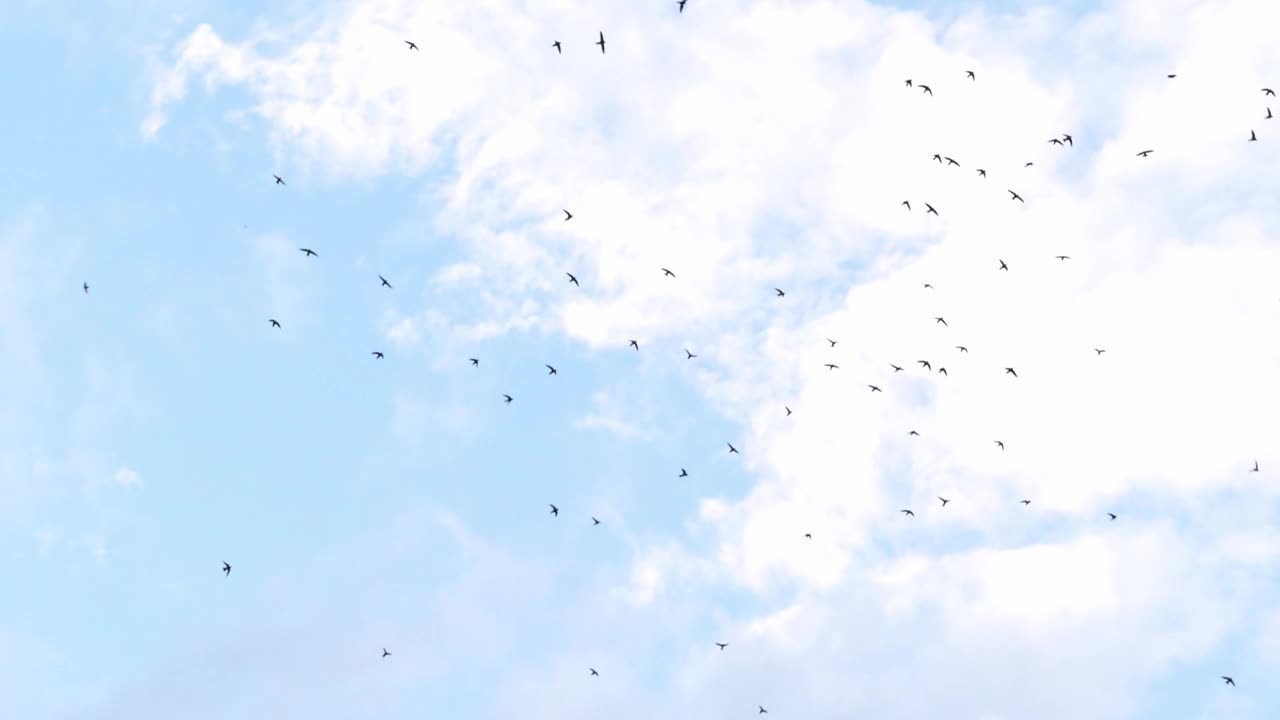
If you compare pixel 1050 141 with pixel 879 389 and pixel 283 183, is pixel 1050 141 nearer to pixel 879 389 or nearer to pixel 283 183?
pixel 879 389

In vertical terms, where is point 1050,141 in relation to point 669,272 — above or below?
above

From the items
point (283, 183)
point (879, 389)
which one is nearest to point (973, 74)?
point (879, 389)

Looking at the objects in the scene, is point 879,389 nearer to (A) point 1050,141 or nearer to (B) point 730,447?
(B) point 730,447

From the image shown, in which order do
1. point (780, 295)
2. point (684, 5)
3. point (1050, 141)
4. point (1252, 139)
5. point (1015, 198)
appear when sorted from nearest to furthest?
1. point (684, 5)
2. point (1252, 139)
3. point (1050, 141)
4. point (1015, 198)
5. point (780, 295)

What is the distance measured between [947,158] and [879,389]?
2846 centimetres

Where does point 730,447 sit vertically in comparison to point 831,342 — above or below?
below

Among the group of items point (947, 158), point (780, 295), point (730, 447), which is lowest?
point (730, 447)

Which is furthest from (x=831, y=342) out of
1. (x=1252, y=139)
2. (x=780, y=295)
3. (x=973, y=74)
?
(x=1252, y=139)

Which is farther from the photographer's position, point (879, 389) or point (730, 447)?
point (879, 389)

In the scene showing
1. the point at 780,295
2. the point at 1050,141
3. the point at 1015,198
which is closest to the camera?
the point at 1050,141

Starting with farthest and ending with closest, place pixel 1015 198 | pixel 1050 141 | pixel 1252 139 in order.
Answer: pixel 1015 198, pixel 1050 141, pixel 1252 139

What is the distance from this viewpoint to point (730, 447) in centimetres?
14412

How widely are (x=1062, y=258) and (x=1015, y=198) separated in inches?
461

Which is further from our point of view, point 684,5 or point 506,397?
point 506,397
